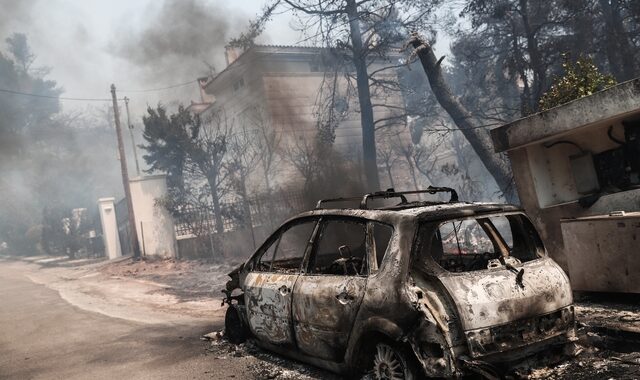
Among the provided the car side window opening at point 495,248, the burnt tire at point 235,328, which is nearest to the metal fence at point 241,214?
the burnt tire at point 235,328

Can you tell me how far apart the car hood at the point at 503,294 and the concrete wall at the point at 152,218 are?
16982 millimetres

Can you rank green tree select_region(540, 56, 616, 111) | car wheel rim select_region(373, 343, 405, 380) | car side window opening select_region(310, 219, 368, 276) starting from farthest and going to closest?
1. green tree select_region(540, 56, 616, 111)
2. car side window opening select_region(310, 219, 368, 276)
3. car wheel rim select_region(373, 343, 405, 380)

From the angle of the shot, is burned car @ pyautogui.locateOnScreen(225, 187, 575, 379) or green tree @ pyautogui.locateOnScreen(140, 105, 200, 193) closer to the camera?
burned car @ pyautogui.locateOnScreen(225, 187, 575, 379)

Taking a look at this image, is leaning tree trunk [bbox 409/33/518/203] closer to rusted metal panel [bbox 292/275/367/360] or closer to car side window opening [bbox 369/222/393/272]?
car side window opening [bbox 369/222/393/272]

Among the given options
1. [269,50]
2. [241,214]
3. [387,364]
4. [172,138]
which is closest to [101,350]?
[387,364]

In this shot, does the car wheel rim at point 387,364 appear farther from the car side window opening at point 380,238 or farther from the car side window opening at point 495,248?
the car side window opening at point 495,248

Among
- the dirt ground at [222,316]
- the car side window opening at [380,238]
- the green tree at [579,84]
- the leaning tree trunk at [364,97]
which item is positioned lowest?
the dirt ground at [222,316]

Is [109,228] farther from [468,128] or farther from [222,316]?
[222,316]

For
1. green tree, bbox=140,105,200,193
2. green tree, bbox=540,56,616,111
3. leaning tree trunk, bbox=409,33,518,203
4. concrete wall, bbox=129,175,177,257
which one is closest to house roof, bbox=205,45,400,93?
green tree, bbox=140,105,200,193

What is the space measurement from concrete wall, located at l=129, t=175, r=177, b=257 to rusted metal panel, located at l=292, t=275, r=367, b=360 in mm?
15751

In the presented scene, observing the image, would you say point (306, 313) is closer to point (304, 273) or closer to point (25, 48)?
point (304, 273)

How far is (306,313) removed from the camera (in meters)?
4.11

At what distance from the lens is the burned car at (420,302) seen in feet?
10.6

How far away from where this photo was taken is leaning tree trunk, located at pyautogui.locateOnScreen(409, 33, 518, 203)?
13.0 m
